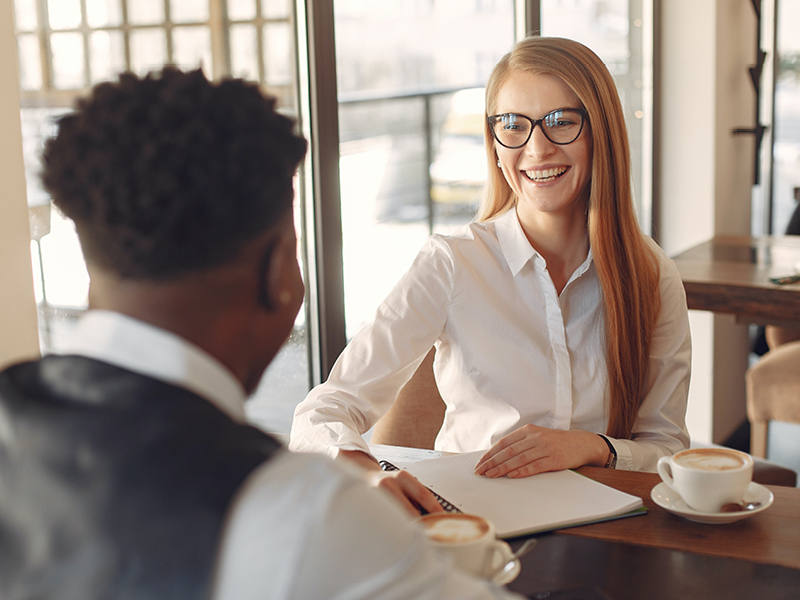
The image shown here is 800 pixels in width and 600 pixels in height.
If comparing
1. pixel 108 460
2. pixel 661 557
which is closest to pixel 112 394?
pixel 108 460

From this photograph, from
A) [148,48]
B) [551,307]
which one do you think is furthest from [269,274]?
[148,48]

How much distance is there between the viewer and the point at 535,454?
1159 mm

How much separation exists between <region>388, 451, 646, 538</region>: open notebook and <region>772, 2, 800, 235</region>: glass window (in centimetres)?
349

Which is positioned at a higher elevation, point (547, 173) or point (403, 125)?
point (403, 125)

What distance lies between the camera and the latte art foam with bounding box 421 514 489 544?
2.54 ft

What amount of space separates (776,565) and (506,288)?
72 cm

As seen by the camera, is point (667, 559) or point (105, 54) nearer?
point (667, 559)

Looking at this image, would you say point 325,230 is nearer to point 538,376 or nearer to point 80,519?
point 538,376

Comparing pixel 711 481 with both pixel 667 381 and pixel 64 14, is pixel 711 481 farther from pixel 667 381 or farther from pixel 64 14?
pixel 64 14

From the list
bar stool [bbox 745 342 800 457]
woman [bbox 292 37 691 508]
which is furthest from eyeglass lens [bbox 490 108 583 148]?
bar stool [bbox 745 342 800 457]

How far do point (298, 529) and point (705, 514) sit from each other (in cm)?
67

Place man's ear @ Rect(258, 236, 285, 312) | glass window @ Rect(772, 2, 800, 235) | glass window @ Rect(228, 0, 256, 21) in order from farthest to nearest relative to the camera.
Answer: glass window @ Rect(772, 2, 800, 235) → glass window @ Rect(228, 0, 256, 21) → man's ear @ Rect(258, 236, 285, 312)

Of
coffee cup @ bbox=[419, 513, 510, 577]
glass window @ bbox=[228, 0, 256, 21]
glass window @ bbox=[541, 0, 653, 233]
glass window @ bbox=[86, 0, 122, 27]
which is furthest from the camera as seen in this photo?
glass window @ bbox=[541, 0, 653, 233]

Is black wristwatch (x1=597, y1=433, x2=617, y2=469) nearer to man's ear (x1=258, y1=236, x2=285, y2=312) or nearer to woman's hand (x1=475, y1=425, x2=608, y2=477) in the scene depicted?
woman's hand (x1=475, y1=425, x2=608, y2=477)
